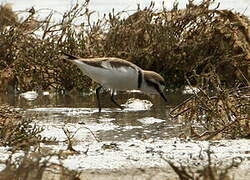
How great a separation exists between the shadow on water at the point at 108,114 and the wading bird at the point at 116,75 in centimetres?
19

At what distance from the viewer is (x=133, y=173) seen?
13.1 ft

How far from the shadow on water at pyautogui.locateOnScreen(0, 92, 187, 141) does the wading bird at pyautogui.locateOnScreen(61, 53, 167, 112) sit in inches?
7.5

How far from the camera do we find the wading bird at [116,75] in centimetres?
823

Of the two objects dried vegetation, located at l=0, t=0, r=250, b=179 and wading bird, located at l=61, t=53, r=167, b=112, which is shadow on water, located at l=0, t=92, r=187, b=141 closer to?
wading bird, located at l=61, t=53, r=167, b=112

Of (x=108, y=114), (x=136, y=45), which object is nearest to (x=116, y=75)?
(x=108, y=114)

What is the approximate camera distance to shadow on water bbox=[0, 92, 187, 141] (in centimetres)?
618

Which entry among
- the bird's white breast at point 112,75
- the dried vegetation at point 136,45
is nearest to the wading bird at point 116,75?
the bird's white breast at point 112,75

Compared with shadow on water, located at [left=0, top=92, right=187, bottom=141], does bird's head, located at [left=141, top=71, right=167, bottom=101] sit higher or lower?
higher

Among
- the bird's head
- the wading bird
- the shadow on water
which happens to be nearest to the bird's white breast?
the wading bird

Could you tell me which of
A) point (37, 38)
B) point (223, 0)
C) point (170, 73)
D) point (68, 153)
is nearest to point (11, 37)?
point (37, 38)

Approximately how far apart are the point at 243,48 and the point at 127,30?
4.76ft

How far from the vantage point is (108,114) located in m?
→ 7.60

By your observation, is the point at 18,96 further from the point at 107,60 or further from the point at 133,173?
the point at 133,173

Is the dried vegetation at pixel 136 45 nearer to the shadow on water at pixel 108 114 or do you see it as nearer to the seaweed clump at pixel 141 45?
the seaweed clump at pixel 141 45
